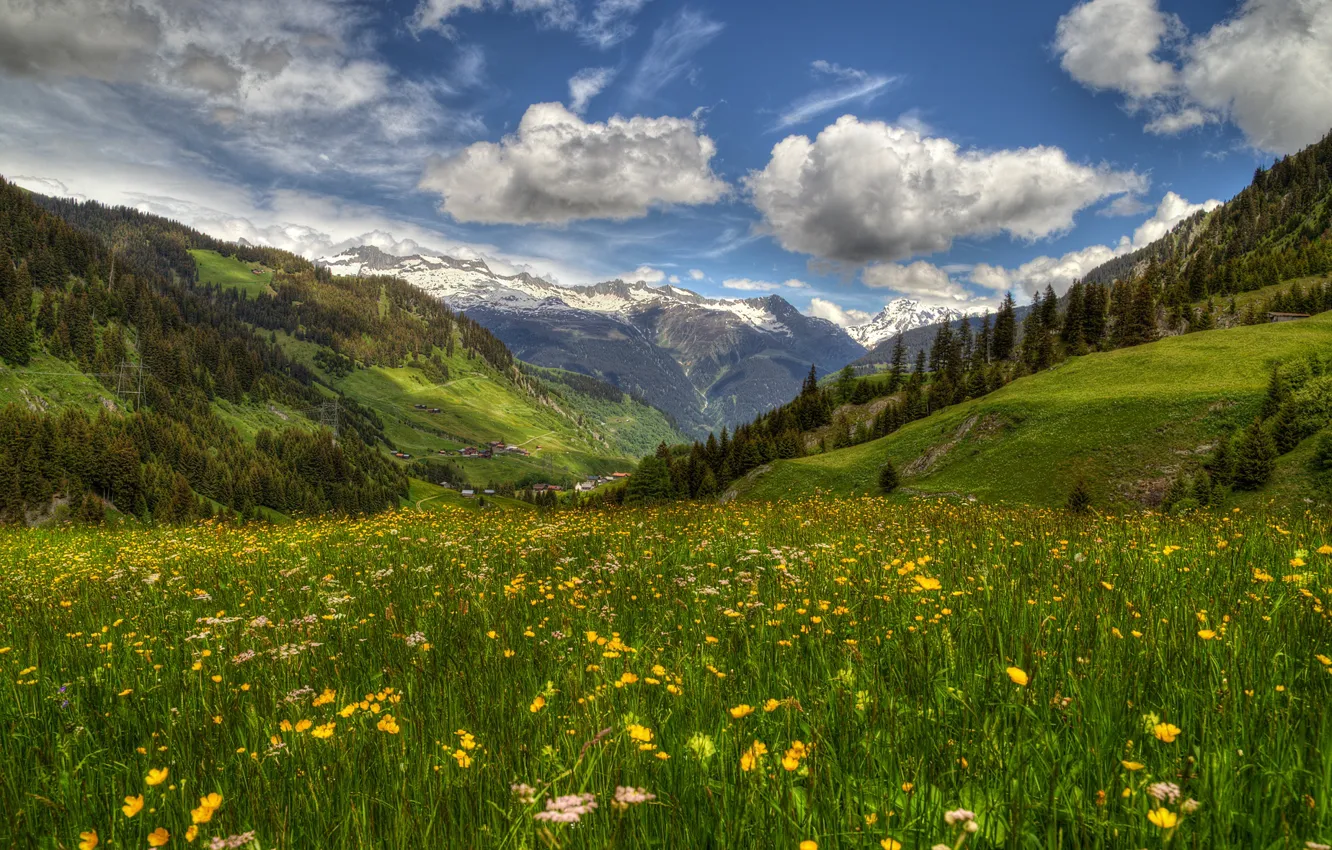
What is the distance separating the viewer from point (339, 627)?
6.34 m

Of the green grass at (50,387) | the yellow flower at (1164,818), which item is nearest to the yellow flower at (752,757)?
the yellow flower at (1164,818)

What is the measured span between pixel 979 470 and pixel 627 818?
48332 millimetres

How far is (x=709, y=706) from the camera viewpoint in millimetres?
3936

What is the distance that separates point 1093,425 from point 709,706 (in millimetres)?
48117

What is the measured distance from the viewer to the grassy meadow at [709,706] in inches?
104

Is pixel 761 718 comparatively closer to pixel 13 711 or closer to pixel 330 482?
pixel 13 711

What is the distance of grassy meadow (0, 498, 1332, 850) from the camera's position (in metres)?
2.64

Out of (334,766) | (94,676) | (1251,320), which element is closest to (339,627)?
(94,676)

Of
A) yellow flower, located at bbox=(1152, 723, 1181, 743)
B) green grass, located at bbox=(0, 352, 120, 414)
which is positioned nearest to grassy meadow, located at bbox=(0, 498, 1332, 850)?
yellow flower, located at bbox=(1152, 723, 1181, 743)

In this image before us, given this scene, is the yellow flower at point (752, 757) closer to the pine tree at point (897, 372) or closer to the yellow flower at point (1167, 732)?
the yellow flower at point (1167, 732)

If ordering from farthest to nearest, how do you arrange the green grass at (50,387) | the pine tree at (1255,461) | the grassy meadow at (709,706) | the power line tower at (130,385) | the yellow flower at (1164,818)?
1. the power line tower at (130,385)
2. the green grass at (50,387)
3. the pine tree at (1255,461)
4. the grassy meadow at (709,706)
5. the yellow flower at (1164,818)

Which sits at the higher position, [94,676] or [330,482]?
[94,676]

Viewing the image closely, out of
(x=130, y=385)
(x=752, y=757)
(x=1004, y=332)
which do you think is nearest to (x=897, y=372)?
(x=1004, y=332)

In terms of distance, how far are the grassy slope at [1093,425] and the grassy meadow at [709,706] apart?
34.7 metres
